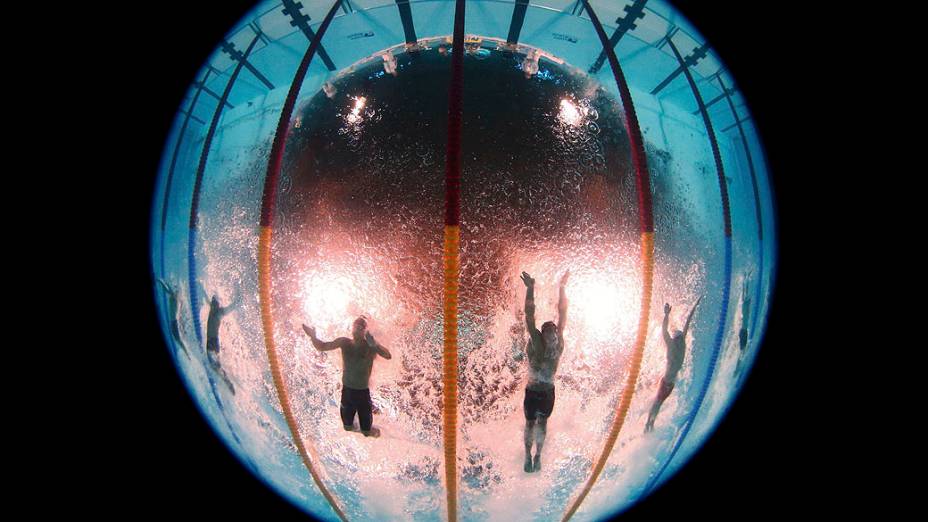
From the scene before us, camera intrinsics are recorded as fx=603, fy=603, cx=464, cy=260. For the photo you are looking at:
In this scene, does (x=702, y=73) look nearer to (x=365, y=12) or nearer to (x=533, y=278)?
(x=533, y=278)

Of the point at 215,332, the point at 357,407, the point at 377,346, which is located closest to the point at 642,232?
the point at 377,346

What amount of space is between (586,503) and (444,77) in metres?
1.05

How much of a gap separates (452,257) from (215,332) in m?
0.61

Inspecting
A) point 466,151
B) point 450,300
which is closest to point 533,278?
point 450,300

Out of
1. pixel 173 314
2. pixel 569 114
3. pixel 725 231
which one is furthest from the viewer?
pixel 173 314

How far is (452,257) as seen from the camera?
1.18 meters

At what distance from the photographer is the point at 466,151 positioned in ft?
4.03

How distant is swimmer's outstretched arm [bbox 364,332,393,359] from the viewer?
122 cm

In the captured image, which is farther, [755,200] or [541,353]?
[755,200]

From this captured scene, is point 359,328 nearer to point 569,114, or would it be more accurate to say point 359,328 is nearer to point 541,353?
point 541,353

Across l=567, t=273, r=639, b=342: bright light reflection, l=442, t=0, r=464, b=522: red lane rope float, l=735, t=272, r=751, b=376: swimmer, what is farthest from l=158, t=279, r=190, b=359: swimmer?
l=735, t=272, r=751, b=376: swimmer

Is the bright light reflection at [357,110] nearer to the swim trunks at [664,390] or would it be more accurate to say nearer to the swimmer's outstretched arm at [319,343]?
the swimmer's outstretched arm at [319,343]

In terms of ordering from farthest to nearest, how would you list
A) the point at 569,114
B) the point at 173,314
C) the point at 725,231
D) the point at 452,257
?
the point at 173,314, the point at 725,231, the point at 569,114, the point at 452,257

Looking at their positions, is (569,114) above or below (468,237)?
above
